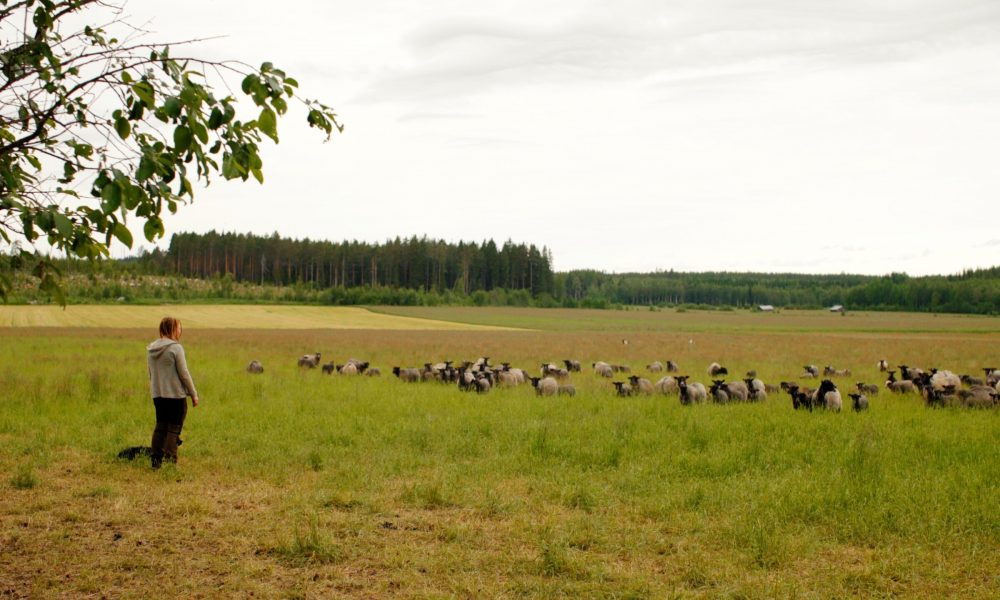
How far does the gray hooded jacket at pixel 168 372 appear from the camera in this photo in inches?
422

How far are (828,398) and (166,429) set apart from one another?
1452cm

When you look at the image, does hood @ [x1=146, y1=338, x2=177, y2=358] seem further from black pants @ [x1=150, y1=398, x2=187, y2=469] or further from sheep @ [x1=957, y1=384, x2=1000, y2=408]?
sheep @ [x1=957, y1=384, x2=1000, y2=408]

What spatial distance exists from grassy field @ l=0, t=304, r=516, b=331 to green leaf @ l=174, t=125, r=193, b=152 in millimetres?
62045

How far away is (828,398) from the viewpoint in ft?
55.5

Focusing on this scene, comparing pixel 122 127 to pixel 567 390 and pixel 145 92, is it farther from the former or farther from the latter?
pixel 567 390

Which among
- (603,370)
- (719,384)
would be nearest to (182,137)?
(719,384)

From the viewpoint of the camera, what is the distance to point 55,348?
108ft

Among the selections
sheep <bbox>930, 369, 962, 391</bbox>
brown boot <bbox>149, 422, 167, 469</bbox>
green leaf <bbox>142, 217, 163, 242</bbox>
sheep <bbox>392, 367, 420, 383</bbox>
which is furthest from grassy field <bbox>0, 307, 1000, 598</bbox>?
sheep <bbox>392, 367, 420, 383</bbox>

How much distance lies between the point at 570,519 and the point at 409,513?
2.03 metres

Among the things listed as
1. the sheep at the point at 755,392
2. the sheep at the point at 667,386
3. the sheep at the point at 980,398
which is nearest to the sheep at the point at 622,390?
the sheep at the point at 667,386

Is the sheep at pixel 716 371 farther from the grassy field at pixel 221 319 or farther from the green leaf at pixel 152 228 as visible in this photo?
the grassy field at pixel 221 319

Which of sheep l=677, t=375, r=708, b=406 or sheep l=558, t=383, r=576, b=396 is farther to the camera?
sheep l=558, t=383, r=576, b=396

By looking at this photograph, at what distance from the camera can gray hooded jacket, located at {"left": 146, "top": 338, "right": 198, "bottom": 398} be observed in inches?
422

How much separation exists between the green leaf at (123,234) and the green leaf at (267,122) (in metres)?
1.01
